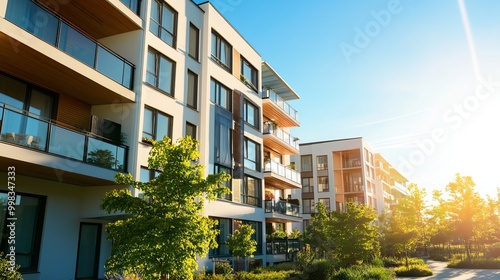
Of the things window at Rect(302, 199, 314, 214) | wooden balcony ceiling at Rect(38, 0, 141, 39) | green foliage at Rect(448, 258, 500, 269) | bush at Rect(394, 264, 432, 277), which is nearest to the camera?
wooden balcony ceiling at Rect(38, 0, 141, 39)

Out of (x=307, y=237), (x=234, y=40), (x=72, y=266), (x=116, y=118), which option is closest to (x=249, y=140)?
(x=234, y=40)

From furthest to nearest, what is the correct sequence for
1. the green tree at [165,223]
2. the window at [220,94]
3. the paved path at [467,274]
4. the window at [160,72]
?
the window at [220,94] → the paved path at [467,274] → the window at [160,72] → the green tree at [165,223]

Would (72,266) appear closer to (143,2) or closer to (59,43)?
(59,43)

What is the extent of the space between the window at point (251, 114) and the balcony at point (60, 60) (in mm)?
11428

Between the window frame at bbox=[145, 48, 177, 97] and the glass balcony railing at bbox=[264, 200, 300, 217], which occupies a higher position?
the window frame at bbox=[145, 48, 177, 97]

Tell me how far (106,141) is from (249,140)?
42.8ft

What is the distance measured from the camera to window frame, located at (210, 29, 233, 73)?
2382cm

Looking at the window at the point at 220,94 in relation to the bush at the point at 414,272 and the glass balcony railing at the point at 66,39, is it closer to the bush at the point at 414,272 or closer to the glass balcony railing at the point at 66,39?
the glass balcony railing at the point at 66,39

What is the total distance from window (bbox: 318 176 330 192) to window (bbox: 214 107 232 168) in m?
31.7

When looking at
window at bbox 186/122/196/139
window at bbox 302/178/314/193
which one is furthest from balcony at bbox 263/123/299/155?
window at bbox 302/178/314/193

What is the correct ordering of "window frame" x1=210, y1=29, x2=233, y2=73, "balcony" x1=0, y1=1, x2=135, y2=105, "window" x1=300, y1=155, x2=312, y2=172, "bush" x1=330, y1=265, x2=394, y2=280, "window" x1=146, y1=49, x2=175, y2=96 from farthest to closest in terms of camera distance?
"window" x1=300, y1=155, x2=312, y2=172
"window frame" x1=210, y1=29, x2=233, y2=73
"window" x1=146, y1=49, x2=175, y2=96
"bush" x1=330, y1=265, x2=394, y2=280
"balcony" x1=0, y1=1, x2=135, y2=105

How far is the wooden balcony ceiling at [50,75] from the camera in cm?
1185

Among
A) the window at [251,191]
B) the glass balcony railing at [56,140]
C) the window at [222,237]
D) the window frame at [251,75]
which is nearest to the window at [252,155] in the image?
the window at [251,191]

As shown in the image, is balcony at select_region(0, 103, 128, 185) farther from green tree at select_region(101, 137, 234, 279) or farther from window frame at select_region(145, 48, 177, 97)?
window frame at select_region(145, 48, 177, 97)
